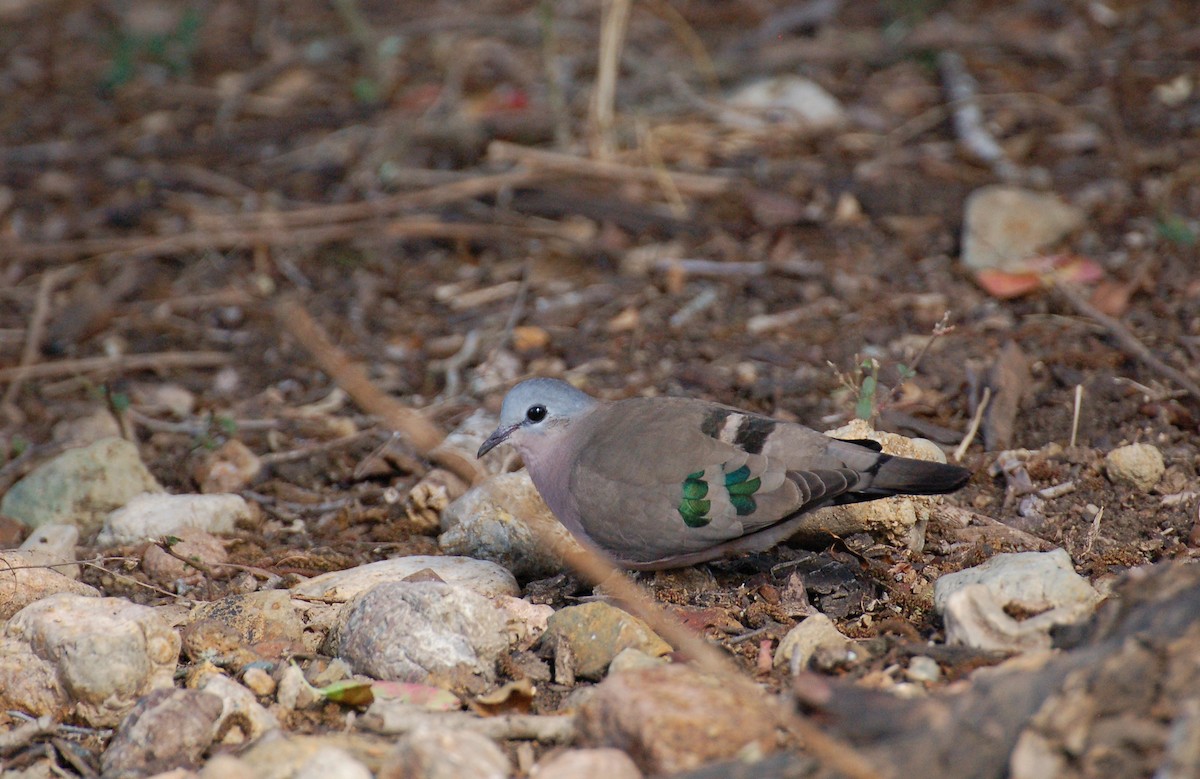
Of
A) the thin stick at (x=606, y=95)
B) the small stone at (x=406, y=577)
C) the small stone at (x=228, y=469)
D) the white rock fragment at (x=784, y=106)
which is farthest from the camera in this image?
the white rock fragment at (x=784, y=106)

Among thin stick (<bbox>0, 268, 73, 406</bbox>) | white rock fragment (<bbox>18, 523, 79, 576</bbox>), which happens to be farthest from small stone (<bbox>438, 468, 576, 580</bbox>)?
thin stick (<bbox>0, 268, 73, 406</bbox>)

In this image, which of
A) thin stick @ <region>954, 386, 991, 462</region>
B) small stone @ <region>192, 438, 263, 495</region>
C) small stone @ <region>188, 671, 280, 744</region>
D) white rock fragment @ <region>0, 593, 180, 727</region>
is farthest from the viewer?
small stone @ <region>192, 438, 263, 495</region>

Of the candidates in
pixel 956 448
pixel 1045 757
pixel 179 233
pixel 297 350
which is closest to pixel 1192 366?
pixel 956 448

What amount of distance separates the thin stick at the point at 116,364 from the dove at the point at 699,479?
2546 mm

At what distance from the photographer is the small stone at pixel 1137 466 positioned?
3988 millimetres

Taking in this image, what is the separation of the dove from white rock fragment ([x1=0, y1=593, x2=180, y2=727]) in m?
1.26

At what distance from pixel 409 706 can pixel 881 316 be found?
3208mm

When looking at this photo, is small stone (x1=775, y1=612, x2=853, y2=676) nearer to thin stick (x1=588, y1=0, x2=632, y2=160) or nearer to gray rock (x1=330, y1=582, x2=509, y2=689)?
gray rock (x1=330, y1=582, x2=509, y2=689)

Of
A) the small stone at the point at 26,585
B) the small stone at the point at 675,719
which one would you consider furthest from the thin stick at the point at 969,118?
the small stone at the point at 26,585

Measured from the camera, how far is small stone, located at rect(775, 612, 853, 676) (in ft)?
10.3

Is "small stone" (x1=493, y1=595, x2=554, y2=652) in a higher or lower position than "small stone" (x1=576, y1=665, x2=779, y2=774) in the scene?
lower

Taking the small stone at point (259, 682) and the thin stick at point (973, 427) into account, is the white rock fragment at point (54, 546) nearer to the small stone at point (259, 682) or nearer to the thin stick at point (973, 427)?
the small stone at point (259, 682)

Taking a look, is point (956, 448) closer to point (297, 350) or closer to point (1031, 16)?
point (297, 350)

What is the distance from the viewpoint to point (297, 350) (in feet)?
19.7
